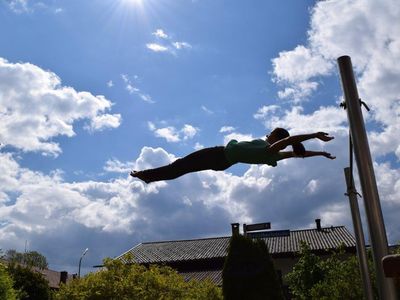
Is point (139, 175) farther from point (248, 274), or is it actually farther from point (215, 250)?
point (215, 250)

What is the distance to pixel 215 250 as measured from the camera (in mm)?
35125

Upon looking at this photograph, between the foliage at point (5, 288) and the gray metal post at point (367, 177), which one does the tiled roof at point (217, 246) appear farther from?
the gray metal post at point (367, 177)

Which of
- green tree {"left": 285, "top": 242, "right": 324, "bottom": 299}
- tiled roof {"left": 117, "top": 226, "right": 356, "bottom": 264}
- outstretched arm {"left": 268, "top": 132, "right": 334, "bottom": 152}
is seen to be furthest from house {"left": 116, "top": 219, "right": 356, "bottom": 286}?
outstretched arm {"left": 268, "top": 132, "right": 334, "bottom": 152}

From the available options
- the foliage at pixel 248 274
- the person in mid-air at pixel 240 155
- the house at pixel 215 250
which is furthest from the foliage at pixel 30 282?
the person in mid-air at pixel 240 155

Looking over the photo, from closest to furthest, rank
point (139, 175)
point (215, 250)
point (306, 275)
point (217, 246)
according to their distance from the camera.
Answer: point (139, 175)
point (306, 275)
point (215, 250)
point (217, 246)

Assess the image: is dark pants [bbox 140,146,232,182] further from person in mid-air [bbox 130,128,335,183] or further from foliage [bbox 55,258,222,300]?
foliage [bbox 55,258,222,300]

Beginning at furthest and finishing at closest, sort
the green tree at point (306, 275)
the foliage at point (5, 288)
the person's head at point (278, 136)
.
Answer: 1. the green tree at point (306, 275)
2. the foliage at point (5, 288)
3. the person's head at point (278, 136)

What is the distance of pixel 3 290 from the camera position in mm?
11008

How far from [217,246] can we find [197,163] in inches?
1263

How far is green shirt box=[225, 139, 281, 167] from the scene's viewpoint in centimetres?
463

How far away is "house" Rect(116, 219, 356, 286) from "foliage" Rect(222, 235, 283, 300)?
50.0 feet

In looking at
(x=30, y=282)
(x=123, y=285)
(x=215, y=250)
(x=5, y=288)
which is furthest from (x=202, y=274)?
(x=5, y=288)

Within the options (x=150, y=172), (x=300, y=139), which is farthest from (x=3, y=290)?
(x=300, y=139)

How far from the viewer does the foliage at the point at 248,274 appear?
44.0 ft
